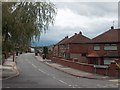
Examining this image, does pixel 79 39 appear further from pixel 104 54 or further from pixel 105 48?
pixel 104 54

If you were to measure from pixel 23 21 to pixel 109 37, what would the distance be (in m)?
36.4

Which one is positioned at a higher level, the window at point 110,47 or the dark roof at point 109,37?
the dark roof at point 109,37

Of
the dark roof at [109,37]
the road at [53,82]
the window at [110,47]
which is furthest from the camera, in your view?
the dark roof at [109,37]

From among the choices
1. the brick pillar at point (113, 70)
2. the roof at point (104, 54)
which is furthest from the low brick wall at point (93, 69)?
the roof at point (104, 54)

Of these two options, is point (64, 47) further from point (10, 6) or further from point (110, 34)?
point (10, 6)

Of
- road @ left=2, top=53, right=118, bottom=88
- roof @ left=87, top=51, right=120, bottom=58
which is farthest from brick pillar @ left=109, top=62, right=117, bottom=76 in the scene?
roof @ left=87, top=51, right=120, bottom=58

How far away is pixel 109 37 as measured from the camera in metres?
62.4

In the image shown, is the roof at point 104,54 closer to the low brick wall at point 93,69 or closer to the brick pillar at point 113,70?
the low brick wall at point 93,69

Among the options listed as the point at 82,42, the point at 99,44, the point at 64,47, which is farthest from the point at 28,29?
the point at 64,47

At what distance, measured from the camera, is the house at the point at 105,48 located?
5998 cm

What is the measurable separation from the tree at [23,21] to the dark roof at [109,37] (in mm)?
32692

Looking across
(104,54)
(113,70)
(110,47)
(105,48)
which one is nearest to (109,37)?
(110,47)

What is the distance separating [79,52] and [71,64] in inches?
1246

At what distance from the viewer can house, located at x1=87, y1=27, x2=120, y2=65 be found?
197ft
